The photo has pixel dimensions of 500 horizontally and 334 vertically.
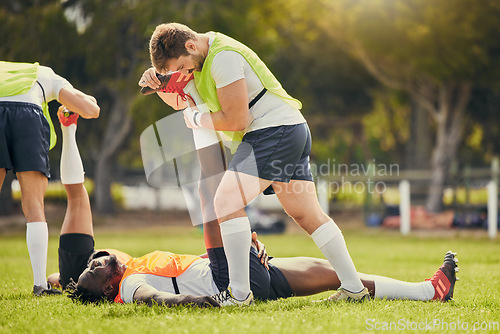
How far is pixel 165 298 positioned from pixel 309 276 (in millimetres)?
1006

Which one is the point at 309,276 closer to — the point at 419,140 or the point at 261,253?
the point at 261,253

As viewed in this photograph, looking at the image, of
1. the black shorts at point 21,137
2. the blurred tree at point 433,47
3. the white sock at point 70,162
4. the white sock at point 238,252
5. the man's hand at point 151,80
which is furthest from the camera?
the blurred tree at point 433,47

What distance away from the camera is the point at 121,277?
4.18 m

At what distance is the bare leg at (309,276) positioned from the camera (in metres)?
4.21

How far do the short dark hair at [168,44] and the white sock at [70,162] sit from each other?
156 centimetres

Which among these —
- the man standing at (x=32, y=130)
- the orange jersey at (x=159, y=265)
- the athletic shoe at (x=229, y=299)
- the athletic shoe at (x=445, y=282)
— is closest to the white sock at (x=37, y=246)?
the man standing at (x=32, y=130)

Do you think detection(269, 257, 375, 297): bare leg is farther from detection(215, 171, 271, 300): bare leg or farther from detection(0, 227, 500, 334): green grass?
detection(215, 171, 271, 300): bare leg

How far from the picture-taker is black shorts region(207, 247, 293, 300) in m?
4.08

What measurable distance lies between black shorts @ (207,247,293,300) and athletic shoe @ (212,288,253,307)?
0.27 ft

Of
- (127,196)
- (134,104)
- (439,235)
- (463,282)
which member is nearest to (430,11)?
(439,235)

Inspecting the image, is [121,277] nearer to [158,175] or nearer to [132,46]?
[158,175]

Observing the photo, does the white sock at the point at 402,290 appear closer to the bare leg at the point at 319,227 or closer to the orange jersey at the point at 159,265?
the bare leg at the point at 319,227

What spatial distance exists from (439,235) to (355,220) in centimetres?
639

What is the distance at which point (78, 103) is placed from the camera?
4891mm
